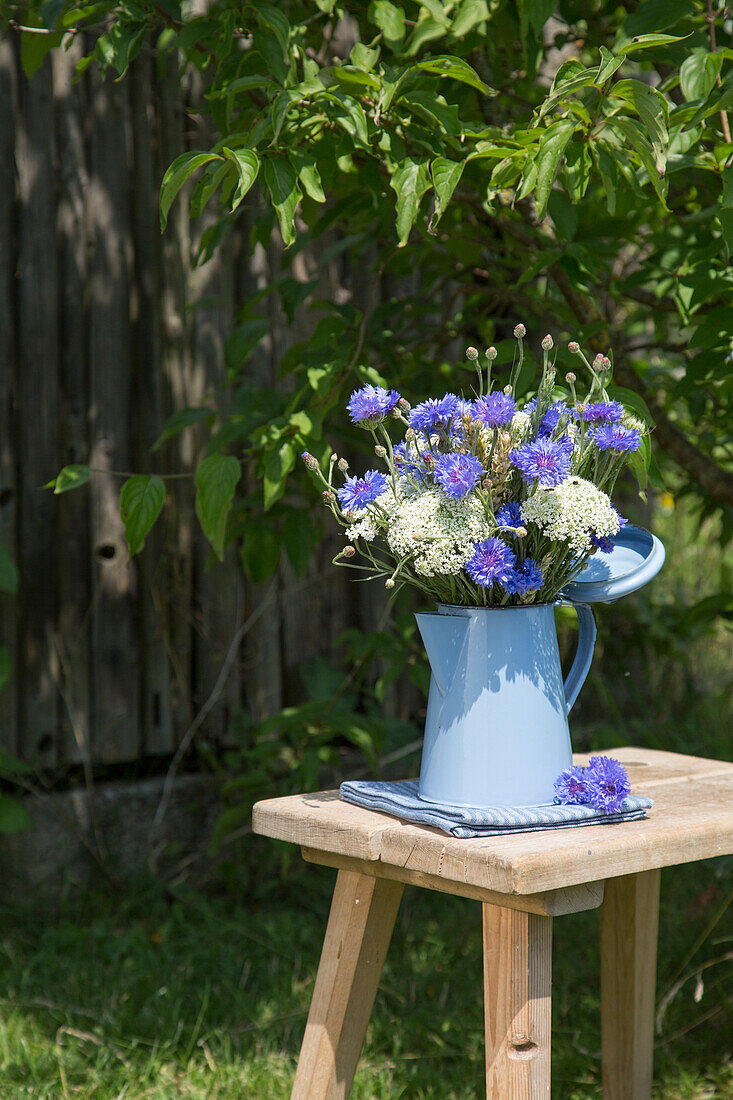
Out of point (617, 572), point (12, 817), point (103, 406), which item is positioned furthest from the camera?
point (103, 406)

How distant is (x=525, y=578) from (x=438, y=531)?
128mm

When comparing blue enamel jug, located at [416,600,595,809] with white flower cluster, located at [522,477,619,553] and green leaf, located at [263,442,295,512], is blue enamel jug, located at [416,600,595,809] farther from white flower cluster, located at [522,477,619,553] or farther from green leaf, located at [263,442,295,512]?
green leaf, located at [263,442,295,512]

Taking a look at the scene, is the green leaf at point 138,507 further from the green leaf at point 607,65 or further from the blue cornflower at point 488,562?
the green leaf at point 607,65

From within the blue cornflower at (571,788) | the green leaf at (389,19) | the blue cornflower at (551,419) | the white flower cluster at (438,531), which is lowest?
the blue cornflower at (571,788)

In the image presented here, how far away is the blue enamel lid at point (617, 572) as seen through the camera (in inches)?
57.3

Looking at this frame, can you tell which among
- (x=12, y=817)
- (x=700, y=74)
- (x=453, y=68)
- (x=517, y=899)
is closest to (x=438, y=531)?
(x=517, y=899)

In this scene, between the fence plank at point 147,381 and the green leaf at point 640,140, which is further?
the fence plank at point 147,381

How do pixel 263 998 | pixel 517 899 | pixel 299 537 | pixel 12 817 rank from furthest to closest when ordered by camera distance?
pixel 12 817 → pixel 263 998 → pixel 299 537 → pixel 517 899

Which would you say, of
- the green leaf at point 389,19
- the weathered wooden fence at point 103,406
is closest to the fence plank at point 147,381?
the weathered wooden fence at point 103,406

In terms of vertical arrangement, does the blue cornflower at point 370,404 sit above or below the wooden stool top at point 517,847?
above

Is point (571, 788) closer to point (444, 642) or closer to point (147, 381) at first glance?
point (444, 642)

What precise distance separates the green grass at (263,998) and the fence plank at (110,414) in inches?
19.1

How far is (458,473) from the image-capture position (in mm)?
1272

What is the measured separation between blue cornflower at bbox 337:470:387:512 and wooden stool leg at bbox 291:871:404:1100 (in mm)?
554
